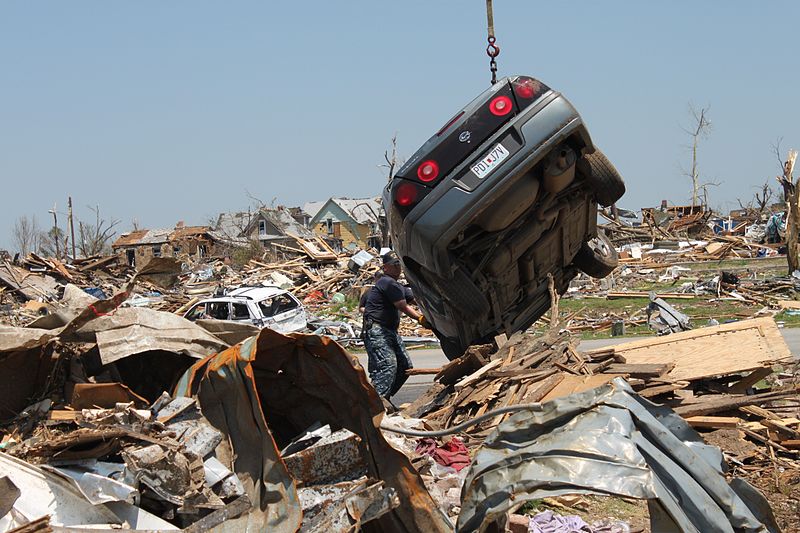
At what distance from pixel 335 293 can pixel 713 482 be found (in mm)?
28678

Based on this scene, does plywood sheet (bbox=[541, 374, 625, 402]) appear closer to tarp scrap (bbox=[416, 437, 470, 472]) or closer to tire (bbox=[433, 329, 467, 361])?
tarp scrap (bbox=[416, 437, 470, 472])

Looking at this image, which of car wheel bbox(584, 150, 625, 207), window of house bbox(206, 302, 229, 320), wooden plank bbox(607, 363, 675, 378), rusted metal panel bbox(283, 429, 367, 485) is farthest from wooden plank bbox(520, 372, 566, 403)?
window of house bbox(206, 302, 229, 320)

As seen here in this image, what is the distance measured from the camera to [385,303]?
9.80 meters

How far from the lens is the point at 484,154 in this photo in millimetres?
7602

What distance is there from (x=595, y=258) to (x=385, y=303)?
253cm

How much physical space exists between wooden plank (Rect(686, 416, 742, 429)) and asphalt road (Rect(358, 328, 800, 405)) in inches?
182

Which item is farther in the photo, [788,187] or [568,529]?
[788,187]

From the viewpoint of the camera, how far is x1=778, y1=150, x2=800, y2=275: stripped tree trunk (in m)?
23.2

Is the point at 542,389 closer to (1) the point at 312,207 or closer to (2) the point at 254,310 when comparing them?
(2) the point at 254,310

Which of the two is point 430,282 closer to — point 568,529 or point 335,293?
point 568,529

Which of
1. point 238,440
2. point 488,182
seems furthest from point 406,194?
point 238,440

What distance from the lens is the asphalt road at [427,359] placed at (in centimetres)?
1154

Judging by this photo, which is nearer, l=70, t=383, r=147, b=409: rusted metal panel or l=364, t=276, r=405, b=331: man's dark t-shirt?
l=70, t=383, r=147, b=409: rusted metal panel

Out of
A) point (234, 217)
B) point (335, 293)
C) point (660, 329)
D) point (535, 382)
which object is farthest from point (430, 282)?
point (234, 217)
